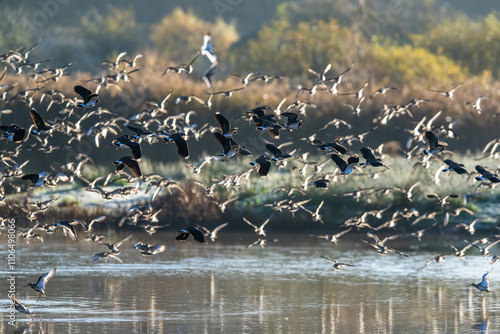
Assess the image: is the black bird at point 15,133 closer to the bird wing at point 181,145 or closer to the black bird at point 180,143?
the black bird at point 180,143

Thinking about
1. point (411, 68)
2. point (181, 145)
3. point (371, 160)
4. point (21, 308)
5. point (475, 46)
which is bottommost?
point (21, 308)

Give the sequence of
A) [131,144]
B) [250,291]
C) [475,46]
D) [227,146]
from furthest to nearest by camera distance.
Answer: [475,46], [250,291], [227,146], [131,144]

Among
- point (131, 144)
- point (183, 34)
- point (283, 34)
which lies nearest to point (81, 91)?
point (131, 144)

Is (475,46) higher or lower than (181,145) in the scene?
higher

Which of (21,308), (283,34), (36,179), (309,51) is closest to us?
(21,308)

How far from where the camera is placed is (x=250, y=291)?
19641mm

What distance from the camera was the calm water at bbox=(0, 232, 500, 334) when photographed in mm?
16125

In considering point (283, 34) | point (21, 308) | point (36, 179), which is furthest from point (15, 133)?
→ point (283, 34)

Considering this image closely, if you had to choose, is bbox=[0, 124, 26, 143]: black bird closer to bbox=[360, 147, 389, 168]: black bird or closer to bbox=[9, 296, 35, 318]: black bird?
bbox=[9, 296, 35, 318]: black bird

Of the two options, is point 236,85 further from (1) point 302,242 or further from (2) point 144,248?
(2) point 144,248

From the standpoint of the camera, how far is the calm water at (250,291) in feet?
52.9

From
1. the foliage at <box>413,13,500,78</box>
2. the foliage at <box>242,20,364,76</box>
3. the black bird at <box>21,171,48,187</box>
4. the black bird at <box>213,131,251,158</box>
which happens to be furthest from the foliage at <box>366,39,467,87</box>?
the black bird at <box>213,131,251,158</box>

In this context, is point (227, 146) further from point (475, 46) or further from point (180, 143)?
point (475, 46)

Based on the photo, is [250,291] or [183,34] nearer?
[250,291]
